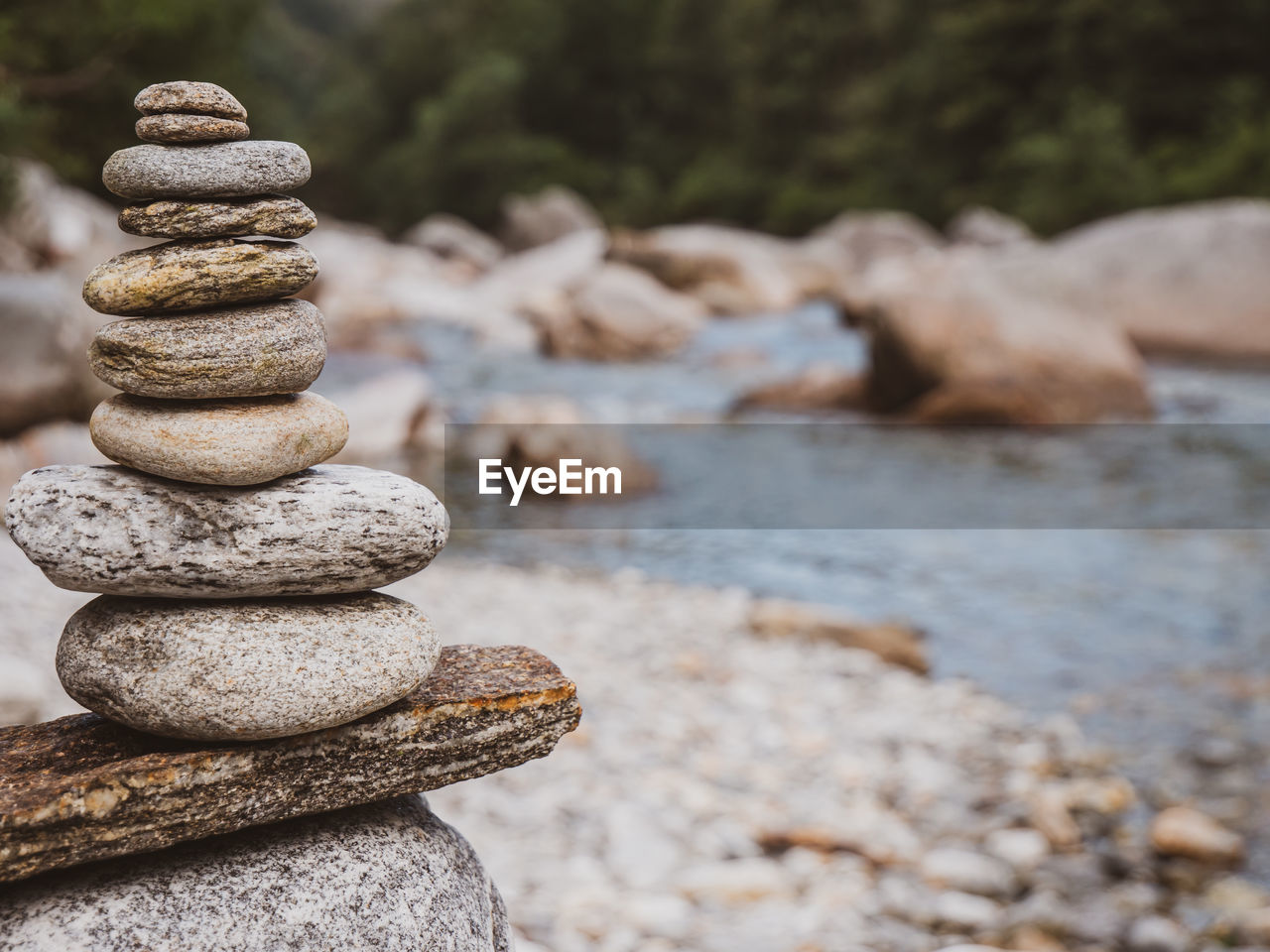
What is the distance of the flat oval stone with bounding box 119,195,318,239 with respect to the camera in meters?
2.26

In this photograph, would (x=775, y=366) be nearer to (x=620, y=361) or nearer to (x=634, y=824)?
(x=620, y=361)

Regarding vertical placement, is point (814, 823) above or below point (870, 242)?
below

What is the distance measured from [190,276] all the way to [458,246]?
27.3 metres

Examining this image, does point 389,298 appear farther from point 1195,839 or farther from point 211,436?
point 211,436

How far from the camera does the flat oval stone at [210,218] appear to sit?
7.43ft

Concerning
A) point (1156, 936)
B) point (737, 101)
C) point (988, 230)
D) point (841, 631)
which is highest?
point (737, 101)

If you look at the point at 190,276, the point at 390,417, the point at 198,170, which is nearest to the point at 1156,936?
the point at 190,276

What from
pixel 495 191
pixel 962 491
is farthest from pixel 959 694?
pixel 495 191

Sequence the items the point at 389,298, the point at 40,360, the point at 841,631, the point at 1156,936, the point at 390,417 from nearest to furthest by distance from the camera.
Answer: the point at 1156,936 < the point at 841,631 < the point at 40,360 < the point at 390,417 < the point at 389,298

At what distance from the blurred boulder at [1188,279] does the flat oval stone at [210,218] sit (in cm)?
1223

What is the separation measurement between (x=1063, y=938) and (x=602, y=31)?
39840 mm

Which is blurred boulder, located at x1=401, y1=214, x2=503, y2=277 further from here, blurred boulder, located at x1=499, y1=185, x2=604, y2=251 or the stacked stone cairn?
the stacked stone cairn

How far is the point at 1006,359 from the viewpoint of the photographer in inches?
460

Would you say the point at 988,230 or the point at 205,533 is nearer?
the point at 205,533
